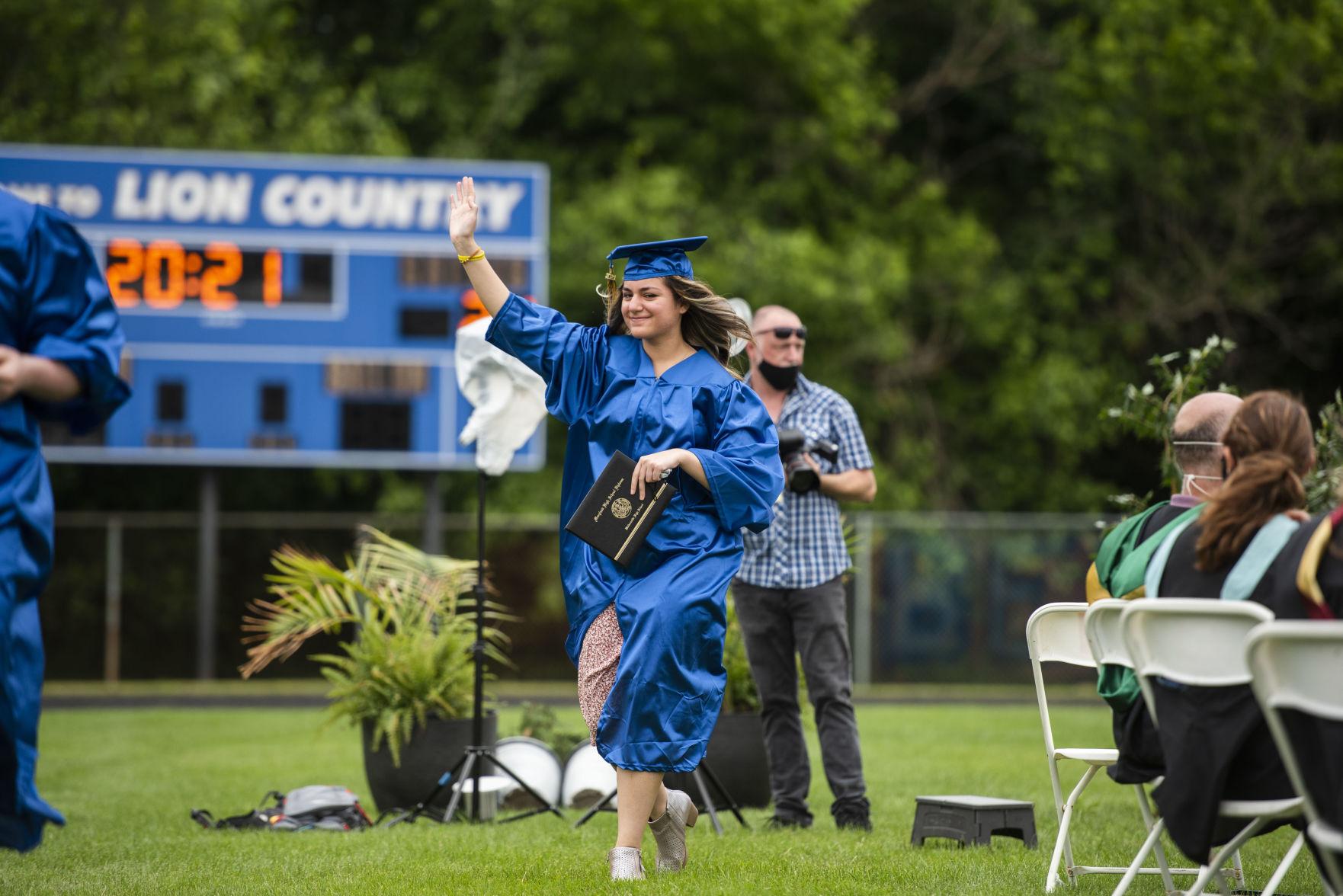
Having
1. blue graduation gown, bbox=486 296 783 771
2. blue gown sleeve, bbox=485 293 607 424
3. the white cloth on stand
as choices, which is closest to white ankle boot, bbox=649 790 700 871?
blue graduation gown, bbox=486 296 783 771

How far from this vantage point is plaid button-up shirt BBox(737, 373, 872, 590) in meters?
6.39

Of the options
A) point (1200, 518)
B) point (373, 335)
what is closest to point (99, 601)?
point (373, 335)

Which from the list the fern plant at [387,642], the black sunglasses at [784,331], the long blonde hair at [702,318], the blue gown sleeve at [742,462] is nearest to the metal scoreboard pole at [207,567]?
the fern plant at [387,642]

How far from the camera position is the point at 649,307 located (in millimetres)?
4906

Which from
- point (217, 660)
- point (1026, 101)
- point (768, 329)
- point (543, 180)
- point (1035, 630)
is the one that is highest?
point (1026, 101)

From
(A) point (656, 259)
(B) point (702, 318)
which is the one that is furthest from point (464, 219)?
(B) point (702, 318)

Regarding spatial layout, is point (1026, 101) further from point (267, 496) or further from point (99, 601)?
point (99, 601)

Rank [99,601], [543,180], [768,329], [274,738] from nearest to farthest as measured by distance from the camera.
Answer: [768,329], [274,738], [543,180], [99,601]

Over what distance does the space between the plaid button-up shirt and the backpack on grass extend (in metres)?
1.99

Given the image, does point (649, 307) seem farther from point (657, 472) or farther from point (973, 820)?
point (973, 820)

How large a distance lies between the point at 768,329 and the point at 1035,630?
7.08 ft

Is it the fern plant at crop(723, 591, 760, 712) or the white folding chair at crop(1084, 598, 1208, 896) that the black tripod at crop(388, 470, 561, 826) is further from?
the white folding chair at crop(1084, 598, 1208, 896)

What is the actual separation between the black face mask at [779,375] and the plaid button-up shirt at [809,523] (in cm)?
7

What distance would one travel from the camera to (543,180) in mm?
14648
